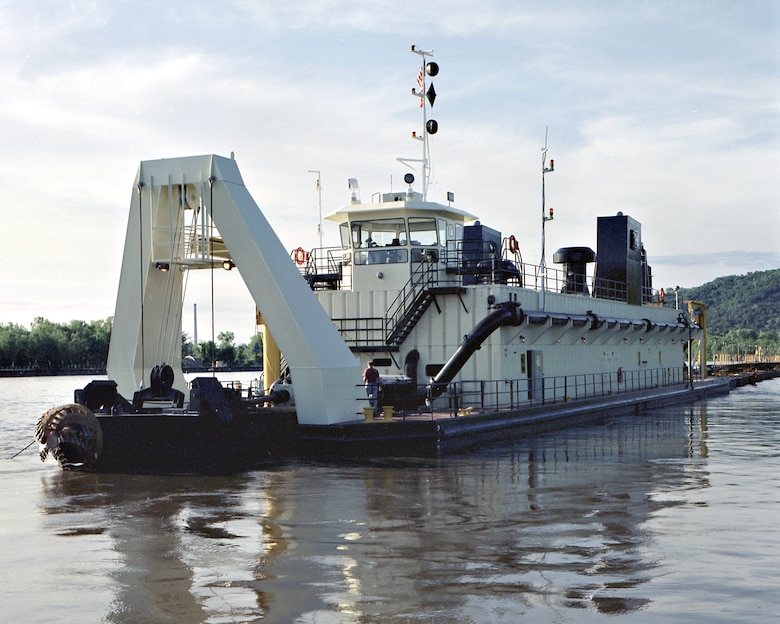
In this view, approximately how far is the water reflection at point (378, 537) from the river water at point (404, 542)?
34mm

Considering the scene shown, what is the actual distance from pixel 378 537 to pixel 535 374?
55.8ft

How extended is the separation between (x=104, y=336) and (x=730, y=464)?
129 m

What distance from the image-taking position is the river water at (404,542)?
27.8 feet

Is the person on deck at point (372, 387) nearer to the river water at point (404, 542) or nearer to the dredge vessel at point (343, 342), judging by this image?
the dredge vessel at point (343, 342)

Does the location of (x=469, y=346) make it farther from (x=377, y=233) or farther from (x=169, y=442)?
(x=169, y=442)

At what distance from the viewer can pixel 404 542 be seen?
1125cm

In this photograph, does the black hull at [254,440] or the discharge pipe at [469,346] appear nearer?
the black hull at [254,440]

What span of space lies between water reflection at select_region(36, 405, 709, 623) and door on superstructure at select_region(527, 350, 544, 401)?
8307 mm

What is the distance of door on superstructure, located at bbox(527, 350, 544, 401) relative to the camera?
91.3 ft

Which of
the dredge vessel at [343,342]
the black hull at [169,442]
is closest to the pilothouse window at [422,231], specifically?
the dredge vessel at [343,342]

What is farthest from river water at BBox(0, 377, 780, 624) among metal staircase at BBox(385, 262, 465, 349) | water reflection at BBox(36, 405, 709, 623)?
metal staircase at BBox(385, 262, 465, 349)

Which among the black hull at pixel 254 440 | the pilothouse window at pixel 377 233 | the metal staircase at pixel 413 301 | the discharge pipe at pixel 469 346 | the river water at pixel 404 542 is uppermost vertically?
the pilothouse window at pixel 377 233

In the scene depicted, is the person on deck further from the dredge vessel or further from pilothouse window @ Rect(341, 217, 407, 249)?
pilothouse window @ Rect(341, 217, 407, 249)

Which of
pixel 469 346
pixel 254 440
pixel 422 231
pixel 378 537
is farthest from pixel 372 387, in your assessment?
pixel 378 537
